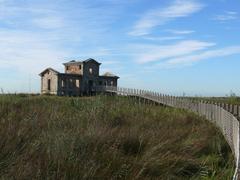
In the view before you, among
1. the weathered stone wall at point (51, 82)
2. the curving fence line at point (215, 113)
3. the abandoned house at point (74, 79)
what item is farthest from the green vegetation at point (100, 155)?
the weathered stone wall at point (51, 82)

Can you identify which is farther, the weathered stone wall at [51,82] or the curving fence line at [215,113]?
the weathered stone wall at [51,82]

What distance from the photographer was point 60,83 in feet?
161

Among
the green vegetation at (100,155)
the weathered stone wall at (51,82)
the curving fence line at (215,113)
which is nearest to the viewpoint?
the green vegetation at (100,155)

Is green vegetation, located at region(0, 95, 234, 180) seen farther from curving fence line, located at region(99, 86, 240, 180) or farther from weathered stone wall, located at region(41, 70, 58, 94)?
weathered stone wall, located at region(41, 70, 58, 94)

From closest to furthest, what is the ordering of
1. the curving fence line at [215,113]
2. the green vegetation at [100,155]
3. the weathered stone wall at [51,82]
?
the green vegetation at [100,155]
the curving fence line at [215,113]
the weathered stone wall at [51,82]

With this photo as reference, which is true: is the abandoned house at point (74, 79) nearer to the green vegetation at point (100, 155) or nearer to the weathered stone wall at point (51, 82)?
the weathered stone wall at point (51, 82)

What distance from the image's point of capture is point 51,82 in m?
50.6

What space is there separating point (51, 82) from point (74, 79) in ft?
9.91

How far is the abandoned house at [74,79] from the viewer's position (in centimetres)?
4919

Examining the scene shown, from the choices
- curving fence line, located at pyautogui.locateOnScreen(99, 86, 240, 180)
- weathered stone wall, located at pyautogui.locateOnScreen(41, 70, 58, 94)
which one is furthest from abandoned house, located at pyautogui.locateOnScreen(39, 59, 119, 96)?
curving fence line, located at pyautogui.locateOnScreen(99, 86, 240, 180)

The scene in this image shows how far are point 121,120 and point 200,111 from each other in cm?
681

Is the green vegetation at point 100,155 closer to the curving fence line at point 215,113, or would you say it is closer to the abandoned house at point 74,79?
the curving fence line at point 215,113

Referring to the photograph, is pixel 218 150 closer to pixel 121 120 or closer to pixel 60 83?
pixel 121 120

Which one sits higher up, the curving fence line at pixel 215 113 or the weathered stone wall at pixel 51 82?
the weathered stone wall at pixel 51 82
